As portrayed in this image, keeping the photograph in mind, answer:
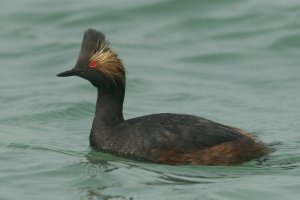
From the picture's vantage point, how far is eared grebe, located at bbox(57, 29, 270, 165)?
1276 centimetres

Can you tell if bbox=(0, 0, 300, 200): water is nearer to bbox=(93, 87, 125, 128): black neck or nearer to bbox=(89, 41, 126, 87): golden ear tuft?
bbox=(93, 87, 125, 128): black neck

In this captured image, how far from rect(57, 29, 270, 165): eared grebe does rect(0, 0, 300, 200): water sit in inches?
6.3

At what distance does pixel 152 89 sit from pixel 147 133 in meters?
5.45

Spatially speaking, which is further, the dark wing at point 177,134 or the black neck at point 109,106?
the black neck at point 109,106

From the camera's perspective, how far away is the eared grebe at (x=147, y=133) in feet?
41.9

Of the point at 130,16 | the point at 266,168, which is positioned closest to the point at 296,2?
the point at 130,16

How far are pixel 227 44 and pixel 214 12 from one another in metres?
2.02

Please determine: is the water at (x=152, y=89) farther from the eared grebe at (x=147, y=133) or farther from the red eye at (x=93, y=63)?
the red eye at (x=93, y=63)

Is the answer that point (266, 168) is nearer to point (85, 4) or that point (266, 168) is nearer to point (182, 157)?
point (182, 157)

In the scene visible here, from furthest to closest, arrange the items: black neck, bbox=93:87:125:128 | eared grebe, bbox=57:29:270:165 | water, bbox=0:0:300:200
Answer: black neck, bbox=93:87:125:128 → eared grebe, bbox=57:29:270:165 → water, bbox=0:0:300:200

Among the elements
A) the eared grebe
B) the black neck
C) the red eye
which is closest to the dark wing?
the eared grebe

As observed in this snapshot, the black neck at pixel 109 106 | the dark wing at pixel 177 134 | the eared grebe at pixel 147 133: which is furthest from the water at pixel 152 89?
the black neck at pixel 109 106

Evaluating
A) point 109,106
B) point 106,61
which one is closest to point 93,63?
point 106,61

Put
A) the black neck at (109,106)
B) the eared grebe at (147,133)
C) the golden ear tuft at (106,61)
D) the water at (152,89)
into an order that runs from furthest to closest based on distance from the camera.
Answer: the black neck at (109,106)
the golden ear tuft at (106,61)
the eared grebe at (147,133)
the water at (152,89)
